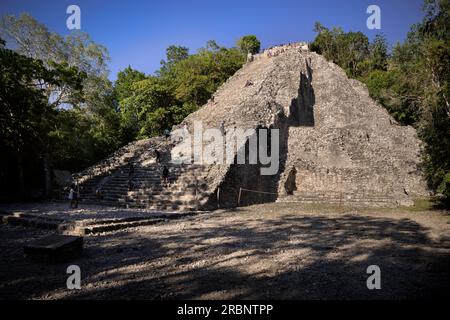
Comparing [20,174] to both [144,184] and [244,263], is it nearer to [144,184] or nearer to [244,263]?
[144,184]

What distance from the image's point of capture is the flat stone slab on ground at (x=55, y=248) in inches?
226

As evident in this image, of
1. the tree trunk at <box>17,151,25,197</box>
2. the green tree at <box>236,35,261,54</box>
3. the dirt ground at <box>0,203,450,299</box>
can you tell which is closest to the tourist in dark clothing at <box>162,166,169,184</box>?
the dirt ground at <box>0,203,450,299</box>

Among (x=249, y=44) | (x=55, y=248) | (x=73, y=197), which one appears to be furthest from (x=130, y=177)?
(x=249, y=44)

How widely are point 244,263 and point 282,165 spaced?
1343 cm

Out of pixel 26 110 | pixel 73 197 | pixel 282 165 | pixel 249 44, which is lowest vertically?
pixel 73 197

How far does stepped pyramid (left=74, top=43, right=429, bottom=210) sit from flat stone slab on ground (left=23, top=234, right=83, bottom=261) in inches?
269

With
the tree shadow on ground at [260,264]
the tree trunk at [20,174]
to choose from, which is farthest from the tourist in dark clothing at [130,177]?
the tree shadow on ground at [260,264]

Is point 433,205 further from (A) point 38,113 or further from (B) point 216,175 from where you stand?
(A) point 38,113

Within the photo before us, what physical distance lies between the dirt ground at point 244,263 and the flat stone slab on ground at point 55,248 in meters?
0.17

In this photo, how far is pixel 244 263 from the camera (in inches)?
222

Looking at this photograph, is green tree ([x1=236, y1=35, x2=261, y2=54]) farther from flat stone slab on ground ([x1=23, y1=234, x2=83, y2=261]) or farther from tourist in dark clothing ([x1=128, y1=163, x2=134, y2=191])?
flat stone slab on ground ([x1=23, y1=234, x2=83, y2=261])

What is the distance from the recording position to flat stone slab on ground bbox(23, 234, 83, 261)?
5.73 m

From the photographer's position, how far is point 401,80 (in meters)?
16.1

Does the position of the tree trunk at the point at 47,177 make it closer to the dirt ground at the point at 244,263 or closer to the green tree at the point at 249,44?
the dirt ground at the point at 244,263
